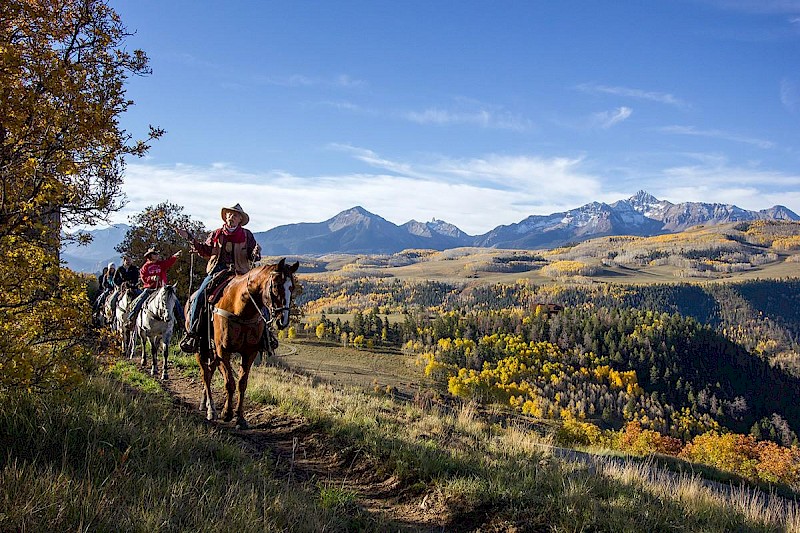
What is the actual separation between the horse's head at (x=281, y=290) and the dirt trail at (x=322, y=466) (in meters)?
2.05

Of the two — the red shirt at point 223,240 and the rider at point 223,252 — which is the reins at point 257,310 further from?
the red shirt at point 223,240

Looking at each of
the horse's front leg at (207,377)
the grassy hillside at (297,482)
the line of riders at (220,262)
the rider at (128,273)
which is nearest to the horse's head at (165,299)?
the rider at (128,273)

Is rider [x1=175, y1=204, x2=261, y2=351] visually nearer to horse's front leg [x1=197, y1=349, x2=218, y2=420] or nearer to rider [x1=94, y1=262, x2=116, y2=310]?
horse's front leg [x1=197, y1=349, x2=218, y2=420]

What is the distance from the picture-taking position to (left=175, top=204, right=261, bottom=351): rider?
9.89 meters

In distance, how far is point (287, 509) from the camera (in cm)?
488

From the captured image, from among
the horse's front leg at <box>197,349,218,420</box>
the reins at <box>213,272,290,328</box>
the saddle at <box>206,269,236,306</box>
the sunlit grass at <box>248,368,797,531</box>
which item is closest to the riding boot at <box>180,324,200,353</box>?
the horse's front leg at <box>197,349,218,420</box>

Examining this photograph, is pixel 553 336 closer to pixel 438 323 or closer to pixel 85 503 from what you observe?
pixel 438 323

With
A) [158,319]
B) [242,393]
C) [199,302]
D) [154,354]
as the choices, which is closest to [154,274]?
[158,319]

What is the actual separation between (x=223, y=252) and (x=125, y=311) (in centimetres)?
788

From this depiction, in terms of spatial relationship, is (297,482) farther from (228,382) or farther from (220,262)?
(220,262)

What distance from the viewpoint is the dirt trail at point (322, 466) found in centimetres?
604

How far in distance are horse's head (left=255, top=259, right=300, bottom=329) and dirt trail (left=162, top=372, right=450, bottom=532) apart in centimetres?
205

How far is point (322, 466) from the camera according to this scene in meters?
7.54

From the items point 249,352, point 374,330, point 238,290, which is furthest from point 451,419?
point 374,330
